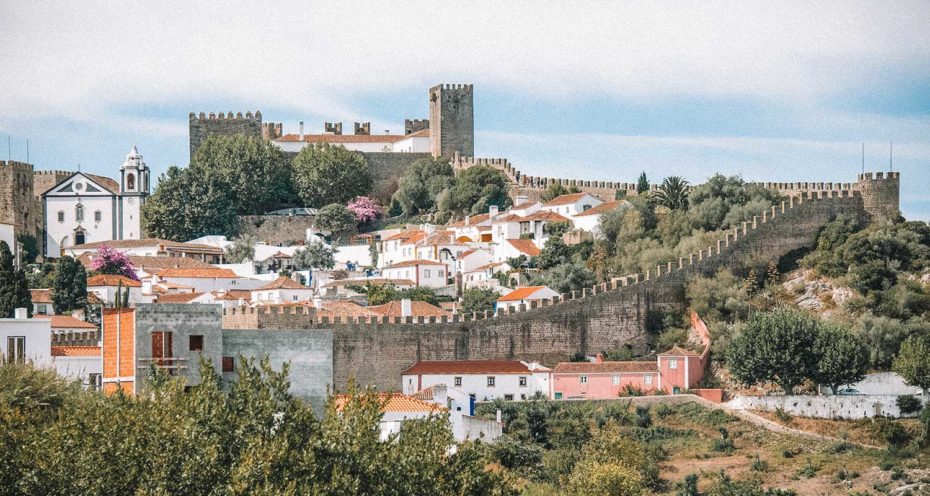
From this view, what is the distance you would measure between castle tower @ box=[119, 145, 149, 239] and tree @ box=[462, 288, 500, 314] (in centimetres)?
2284

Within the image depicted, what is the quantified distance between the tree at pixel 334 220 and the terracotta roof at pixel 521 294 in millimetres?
21722

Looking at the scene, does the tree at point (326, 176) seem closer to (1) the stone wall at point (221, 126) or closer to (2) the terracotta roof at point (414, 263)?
(1) the stone wall at point (221, 126)

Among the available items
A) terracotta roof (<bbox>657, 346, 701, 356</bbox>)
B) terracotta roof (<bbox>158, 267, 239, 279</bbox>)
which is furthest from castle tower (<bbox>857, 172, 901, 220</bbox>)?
terracotta roof (<bbox>158, 267, 239, 279</bbox>)

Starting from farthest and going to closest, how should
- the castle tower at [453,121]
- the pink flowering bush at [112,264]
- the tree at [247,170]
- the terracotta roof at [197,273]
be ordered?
the castle tower at [453,121] → the tree at [247,170] → the pink flowering bush at [112,264] → the terracotta roof at [197,273]

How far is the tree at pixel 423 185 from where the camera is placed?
86.0 m

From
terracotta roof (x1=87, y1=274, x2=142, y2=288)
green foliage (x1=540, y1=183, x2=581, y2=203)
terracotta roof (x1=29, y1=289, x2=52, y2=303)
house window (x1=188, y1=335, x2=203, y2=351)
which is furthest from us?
green foliage (x1=540, y1=183, x2=581, y2=203)

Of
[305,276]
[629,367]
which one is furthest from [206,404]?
[305,276]

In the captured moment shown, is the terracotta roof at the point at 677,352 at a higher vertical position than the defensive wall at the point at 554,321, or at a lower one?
lower

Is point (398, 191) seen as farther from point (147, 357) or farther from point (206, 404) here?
point (206, 404)

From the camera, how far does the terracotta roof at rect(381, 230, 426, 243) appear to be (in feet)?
258

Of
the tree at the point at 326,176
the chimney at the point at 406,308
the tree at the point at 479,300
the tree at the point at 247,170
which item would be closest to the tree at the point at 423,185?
the tree at the point at 326,176

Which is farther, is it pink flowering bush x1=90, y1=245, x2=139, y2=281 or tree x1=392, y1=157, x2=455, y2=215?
tree x1=392, y1=157, x2=455, y2=215

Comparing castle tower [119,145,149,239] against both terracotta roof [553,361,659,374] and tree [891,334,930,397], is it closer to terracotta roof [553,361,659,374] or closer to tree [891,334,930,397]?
terracotta roof [553,361,659,374]

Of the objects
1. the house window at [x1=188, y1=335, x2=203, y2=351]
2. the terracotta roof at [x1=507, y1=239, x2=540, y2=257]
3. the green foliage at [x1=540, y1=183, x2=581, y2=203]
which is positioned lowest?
the house window at [x1=188, y1=335, x2=203, y2=351]
